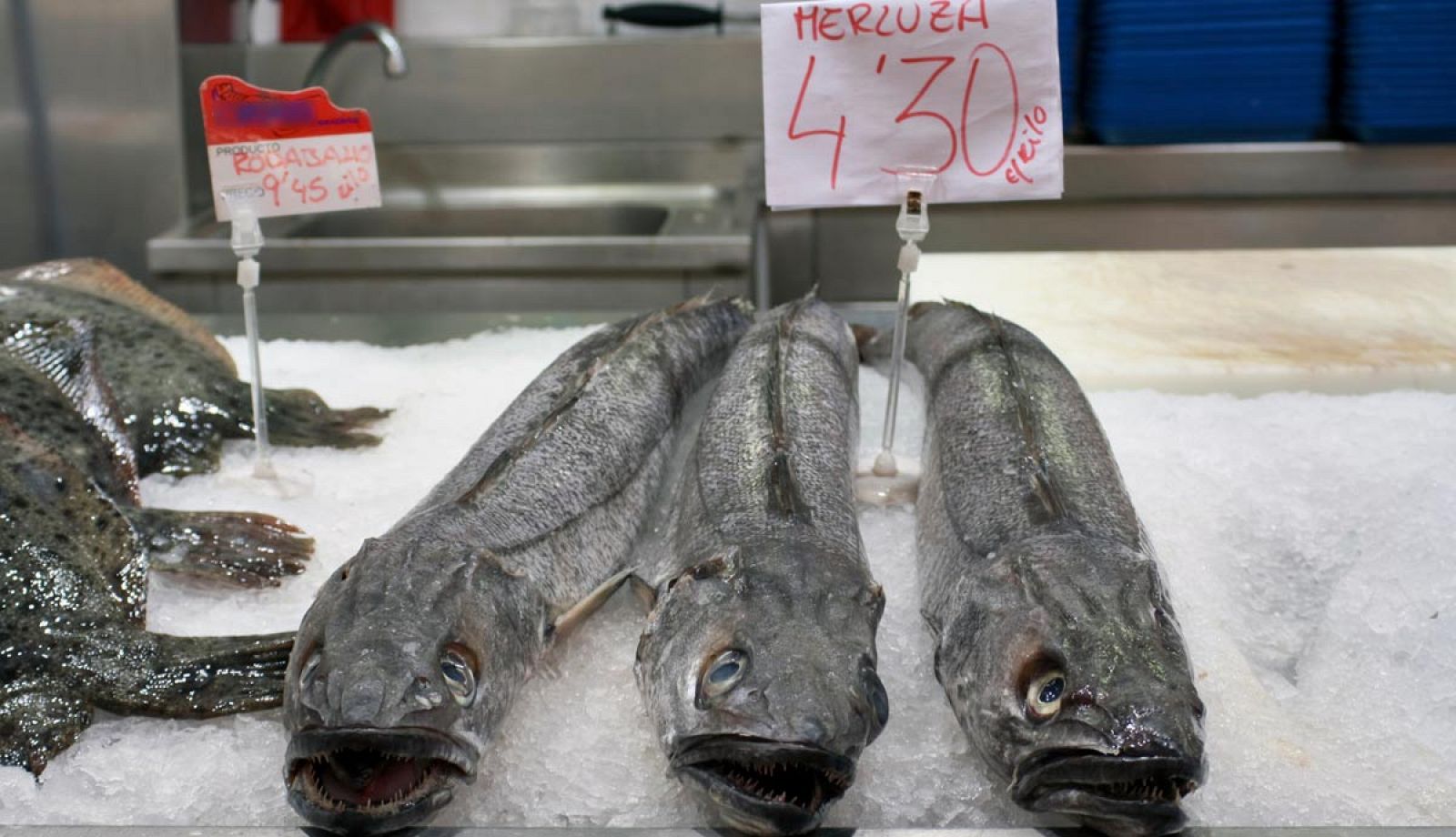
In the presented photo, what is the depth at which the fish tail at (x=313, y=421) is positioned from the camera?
229 cm

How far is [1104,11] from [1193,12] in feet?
0.92

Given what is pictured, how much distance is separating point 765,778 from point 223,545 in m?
1.01

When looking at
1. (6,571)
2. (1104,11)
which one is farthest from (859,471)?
(1104,11)

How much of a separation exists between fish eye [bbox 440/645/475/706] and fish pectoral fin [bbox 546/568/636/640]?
0.23 meters

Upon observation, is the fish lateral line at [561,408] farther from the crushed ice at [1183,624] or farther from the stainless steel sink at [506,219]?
the stainless steel sink at [506,219]

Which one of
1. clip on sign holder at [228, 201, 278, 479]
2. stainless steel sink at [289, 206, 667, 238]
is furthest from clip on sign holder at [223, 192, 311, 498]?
stainless steel sink at [289, 206, 667, 238]

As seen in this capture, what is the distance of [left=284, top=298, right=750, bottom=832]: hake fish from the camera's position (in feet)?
3.96

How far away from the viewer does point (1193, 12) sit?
4023 millimetres

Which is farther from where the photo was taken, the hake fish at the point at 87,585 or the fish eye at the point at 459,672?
the hake fish at the point at 87,585

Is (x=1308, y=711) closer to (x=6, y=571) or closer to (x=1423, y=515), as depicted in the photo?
(x=1423, y=515)

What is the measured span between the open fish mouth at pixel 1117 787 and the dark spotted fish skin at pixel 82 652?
0.90 meters

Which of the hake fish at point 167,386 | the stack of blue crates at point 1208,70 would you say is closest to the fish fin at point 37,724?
the hake fish at point 167,386

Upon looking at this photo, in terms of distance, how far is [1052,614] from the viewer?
1.34 m

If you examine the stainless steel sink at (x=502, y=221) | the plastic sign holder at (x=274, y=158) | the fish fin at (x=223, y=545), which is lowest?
the fish fin at (x=223, y=545)
